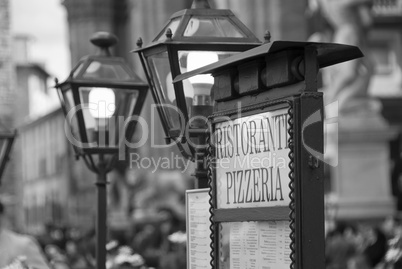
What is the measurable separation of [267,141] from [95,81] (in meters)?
3.48

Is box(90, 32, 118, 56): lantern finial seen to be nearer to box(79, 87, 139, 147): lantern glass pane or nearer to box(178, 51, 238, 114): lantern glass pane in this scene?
box(79, 87, 139, 147): lantern glass pane

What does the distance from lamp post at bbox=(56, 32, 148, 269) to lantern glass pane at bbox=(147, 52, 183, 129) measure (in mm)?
1672

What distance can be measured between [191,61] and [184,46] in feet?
0.28

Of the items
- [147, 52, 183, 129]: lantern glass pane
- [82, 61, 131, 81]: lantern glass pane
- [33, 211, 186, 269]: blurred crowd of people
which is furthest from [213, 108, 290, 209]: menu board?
[33, 211, 186, 269]: blurred crowd of people

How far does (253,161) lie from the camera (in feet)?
14.9

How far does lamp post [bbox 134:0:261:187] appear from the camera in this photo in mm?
5801

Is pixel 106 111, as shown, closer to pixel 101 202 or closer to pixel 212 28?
pixel 101 202

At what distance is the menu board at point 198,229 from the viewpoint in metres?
5.29

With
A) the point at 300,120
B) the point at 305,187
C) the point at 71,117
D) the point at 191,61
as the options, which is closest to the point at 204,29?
the point at 191,61

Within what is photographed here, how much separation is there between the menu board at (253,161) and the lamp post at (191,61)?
928 millimetres

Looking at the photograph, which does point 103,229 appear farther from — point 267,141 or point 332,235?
point 332,235

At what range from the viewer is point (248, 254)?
14.9ft

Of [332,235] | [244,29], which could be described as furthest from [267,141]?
[332,235]

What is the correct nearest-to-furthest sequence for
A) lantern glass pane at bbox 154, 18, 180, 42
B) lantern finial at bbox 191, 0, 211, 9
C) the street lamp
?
lantern glass pane at bbox 154, 18, 180, 42, lantern finial at bbox 191, 0, 211, 9, the street lamp
